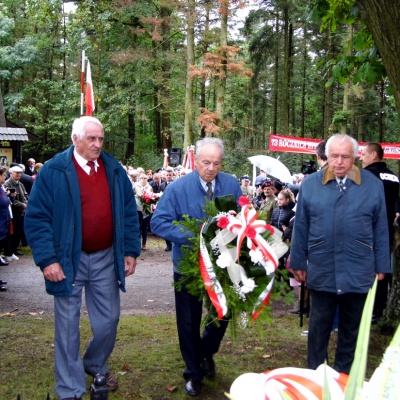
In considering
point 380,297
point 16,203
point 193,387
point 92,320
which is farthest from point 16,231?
point 193,387

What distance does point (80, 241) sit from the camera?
168 inches

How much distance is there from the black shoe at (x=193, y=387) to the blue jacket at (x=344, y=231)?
3.78ft

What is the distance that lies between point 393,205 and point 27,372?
14.2 ft

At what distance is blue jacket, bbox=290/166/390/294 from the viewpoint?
14.0ft

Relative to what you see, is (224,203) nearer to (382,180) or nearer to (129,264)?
(129,264)

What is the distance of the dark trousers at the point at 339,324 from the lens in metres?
4.43


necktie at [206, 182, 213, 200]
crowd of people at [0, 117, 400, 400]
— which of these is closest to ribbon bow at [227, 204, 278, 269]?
crowd of people at [0, 117, 400, 400]

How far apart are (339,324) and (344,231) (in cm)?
76

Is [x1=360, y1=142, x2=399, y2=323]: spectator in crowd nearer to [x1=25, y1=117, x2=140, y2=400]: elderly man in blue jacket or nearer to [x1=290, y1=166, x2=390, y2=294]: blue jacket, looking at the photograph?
[x1=290, y1=166, x2=390, y2=294]: blue jacket

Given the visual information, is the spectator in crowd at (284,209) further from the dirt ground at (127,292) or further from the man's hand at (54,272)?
the man's hand at (54,272)

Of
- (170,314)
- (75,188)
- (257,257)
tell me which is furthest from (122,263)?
(170,314)

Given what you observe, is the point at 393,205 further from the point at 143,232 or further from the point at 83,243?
the point at 143,232

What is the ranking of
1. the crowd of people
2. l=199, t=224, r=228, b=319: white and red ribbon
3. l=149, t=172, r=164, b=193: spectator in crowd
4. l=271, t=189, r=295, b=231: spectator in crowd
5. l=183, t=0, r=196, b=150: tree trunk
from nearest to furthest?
l=199, t=224, r=228, b=319: white and red ribbon → the crowd of people → l=271, t=189, r=295, b=231: spectator in crowd → l=149, t=172, r=164, b=193: spectator in crowd → l=183, t=0, r=196, b=150: tree trunk

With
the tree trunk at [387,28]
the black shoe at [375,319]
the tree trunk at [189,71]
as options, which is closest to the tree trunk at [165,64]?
the tree trunk at [189,71]
